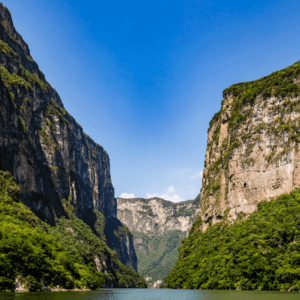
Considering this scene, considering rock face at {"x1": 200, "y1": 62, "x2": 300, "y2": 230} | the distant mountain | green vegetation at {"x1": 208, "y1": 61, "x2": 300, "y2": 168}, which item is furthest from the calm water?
green vegetation at {"x1": 208, "y1": 61, "x2": 300, "y2": 168}

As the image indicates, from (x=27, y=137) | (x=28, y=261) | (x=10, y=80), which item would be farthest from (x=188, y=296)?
(x=10, y=80)

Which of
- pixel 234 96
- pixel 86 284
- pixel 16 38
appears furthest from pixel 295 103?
pixel 16 38

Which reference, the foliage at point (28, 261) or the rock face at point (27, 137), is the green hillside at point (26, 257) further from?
the rock face at point (27, 137)

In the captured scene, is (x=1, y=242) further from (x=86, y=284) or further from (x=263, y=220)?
(x=263, y=220)

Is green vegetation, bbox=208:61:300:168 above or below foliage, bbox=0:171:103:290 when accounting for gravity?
above

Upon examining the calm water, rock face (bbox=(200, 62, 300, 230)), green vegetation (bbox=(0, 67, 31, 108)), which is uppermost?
green vegetation (bbox=(0, 67, 31, 108))

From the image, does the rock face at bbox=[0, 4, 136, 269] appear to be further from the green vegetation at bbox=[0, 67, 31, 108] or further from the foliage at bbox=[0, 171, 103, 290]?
the foliage at bbox=[0, 171, 103, 290]

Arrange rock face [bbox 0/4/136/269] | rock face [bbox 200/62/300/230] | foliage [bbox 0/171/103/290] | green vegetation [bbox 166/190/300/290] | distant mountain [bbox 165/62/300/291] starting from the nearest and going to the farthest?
foliage [bbox 0/171/103/290], green vegetation [bbox 166/190/300/290], distant mountain [bbox 165/62/300/291], rock face [bbox 200/62/300/230], rock face [bbox 0/4/136/269]
